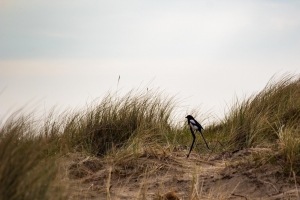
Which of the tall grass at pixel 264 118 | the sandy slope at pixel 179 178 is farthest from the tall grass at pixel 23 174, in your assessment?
the tall grass at pixel 264 118

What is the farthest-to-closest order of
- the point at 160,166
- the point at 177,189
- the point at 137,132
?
the point at 137,132 < the point at 160,166 < the point at 177,189

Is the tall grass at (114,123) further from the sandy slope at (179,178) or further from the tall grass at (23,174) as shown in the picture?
the tall grass at (23,174)

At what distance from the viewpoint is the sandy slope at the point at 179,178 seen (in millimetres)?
4551

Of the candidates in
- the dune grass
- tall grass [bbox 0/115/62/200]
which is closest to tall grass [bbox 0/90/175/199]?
the dune grass

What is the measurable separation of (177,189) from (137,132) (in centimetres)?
219

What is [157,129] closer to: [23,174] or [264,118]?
[264,118]

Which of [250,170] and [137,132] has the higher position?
[137,132]

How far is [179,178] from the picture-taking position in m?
5.13

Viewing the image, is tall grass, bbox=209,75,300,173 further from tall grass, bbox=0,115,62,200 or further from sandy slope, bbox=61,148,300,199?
tall grass, bbox=0,115,62,200

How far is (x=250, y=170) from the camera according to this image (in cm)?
496

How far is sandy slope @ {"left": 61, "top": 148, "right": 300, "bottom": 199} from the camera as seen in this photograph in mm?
4551

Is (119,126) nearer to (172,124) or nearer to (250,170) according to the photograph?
(172,124)

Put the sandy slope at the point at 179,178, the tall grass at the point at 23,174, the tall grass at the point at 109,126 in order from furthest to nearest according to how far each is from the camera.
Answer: the tall grass at the point at 109,126, the sandy slope at the point at 179,178, the tall grass at the point at 23,174

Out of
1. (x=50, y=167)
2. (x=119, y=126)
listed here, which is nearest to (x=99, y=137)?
(x=119, y=126)
